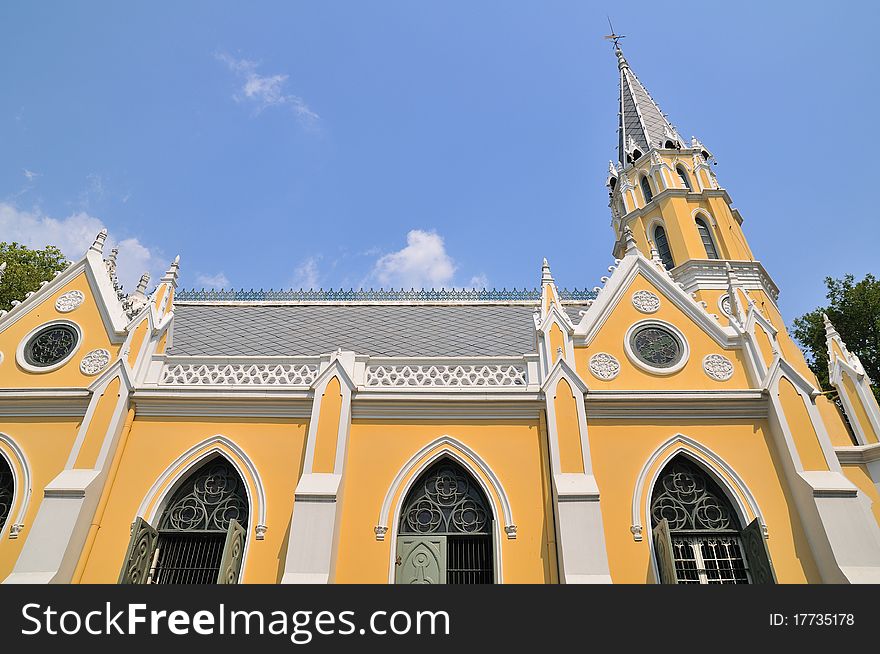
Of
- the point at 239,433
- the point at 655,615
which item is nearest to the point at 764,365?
the point at 655,615

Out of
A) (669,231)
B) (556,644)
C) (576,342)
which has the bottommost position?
(556,644)

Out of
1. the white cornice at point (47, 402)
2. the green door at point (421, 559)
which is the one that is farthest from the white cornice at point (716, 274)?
the white cornice at point (47, 402)

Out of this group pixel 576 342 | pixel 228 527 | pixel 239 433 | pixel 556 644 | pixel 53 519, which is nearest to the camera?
pixel 556 644

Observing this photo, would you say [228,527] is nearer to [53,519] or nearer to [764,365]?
[53,519]

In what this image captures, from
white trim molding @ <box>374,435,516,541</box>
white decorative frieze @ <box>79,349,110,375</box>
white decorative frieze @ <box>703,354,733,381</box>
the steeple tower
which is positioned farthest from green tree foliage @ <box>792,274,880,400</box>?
white decorative frieze @ <box>79,349,110,375</box>

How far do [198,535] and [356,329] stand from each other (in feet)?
20.8

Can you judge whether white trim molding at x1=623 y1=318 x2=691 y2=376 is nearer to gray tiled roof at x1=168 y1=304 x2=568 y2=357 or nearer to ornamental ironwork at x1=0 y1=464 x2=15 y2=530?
gray tiled roof at x1=168 y1=304 x2=568 y2=357

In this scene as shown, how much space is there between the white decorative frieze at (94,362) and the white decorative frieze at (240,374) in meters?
1.32

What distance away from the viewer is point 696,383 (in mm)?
10688

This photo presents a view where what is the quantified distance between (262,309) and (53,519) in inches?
326

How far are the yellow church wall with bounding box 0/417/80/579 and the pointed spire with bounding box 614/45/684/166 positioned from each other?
64.3 ft

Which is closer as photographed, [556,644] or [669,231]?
[556,644]

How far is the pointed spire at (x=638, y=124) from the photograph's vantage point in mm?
21047

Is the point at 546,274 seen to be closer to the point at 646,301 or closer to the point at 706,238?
the point at 646,301
